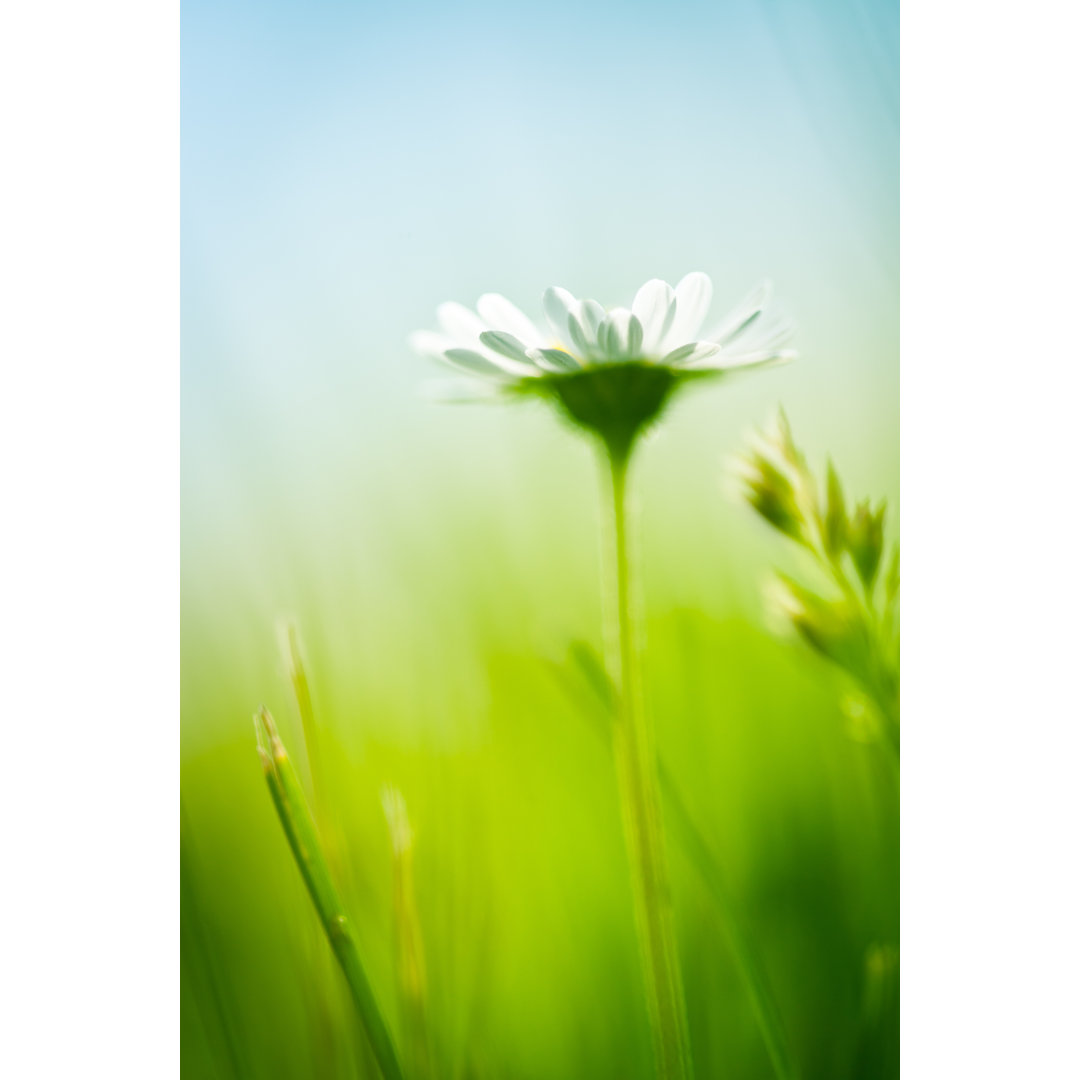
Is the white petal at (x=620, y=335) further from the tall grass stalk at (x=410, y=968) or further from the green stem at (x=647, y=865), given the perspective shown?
the tall grass stalk at (x=410, y=968)

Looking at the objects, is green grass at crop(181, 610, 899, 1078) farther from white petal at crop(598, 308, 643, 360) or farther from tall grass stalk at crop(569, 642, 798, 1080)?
white petal at crop(598, 308, 643, 360)

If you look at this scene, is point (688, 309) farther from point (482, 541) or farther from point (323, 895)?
point (323, 895)

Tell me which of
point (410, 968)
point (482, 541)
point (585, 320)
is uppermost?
point (585, 320)

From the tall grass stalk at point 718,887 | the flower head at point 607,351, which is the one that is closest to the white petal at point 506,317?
the flower head at point 607,351

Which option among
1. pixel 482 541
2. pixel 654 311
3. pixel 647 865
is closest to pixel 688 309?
pixel 654 311

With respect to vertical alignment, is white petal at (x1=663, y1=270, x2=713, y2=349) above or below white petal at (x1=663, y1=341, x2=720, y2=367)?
above

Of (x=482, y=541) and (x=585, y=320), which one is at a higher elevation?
(x=585, y=320)

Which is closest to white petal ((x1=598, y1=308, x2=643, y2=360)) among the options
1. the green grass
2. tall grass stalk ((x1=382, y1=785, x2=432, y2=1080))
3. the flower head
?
the flower head
